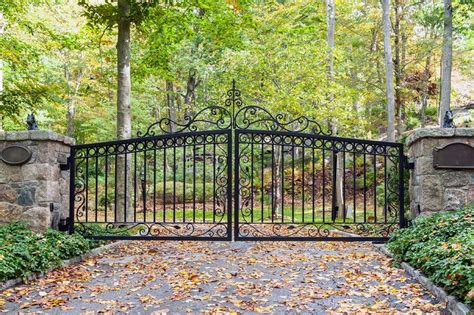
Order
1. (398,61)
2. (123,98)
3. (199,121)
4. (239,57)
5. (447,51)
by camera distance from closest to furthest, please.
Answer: (123,98), (199,121), (447,51), (239,57), (398,61)

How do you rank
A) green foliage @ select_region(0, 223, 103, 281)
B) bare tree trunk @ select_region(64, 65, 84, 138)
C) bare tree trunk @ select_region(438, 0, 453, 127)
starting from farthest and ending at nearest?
bare tree trunk @ select_region(64, 65, 84, 138) → bare tree trunk @ select_region(438, 0, 453, 127) → green foliage @ select_region(0, 223, 103, 281)

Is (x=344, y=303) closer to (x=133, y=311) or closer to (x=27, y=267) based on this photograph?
(x=133, y=311)

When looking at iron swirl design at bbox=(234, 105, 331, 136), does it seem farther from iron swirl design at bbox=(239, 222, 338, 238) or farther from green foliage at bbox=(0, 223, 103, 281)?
green foliage at bbox=(0, 223, 103, 281)

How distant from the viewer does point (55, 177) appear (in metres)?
5.93

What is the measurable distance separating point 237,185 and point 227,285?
185cm

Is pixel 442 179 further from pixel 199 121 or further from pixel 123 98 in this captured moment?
pixel 123 98

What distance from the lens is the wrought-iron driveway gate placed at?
609 cm

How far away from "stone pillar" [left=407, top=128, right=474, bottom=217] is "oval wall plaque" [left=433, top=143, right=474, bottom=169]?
0.05 metres

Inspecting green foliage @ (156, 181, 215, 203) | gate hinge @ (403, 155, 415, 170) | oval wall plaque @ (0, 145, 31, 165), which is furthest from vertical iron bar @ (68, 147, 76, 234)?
green foliage @ (156, 181, 215, 203)

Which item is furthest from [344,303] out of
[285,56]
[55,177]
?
[285,56]

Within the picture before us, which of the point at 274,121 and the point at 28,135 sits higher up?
the point at 274,121

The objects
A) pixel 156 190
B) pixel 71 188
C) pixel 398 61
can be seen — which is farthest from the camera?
pixel 156 190

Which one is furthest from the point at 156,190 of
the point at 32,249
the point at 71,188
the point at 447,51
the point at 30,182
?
the point at 32,249

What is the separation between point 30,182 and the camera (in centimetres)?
569
